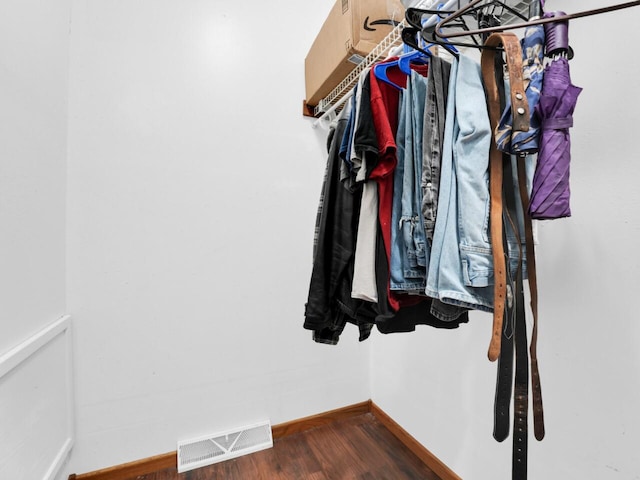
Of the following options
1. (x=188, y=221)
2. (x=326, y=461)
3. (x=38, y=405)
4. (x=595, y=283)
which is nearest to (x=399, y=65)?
(x=595, y=283)

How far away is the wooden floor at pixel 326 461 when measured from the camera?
1302 mm

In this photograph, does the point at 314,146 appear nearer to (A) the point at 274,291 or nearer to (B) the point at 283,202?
(B) the point at 283,202

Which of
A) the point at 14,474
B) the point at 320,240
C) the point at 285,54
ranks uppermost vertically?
the point at 285,54

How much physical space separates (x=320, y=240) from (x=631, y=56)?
35.7 inches

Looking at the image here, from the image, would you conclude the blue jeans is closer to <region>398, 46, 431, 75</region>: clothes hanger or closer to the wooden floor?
<region>398, 46, 431, 75</region>: clothes hanger

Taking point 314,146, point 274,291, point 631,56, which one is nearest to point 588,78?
point 631,56

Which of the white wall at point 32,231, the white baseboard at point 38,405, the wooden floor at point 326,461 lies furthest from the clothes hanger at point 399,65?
the wooden floor at point 326,461

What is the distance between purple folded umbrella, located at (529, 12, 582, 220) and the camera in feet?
1.61

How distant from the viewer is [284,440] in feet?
5.02

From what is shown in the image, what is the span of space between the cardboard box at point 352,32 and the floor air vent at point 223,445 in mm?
1764

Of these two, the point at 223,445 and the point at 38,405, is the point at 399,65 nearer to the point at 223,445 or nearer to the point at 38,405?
the point at 38,405

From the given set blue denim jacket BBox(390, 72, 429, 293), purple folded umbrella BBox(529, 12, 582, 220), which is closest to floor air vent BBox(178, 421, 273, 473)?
blue denim jacket BBox(390, 72, 429, 293)

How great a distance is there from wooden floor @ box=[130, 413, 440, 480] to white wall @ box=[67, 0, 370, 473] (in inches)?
5.8

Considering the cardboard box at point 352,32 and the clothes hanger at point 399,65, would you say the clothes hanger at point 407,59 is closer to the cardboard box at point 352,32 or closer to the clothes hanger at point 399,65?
the clothes hanger at point 399,65
